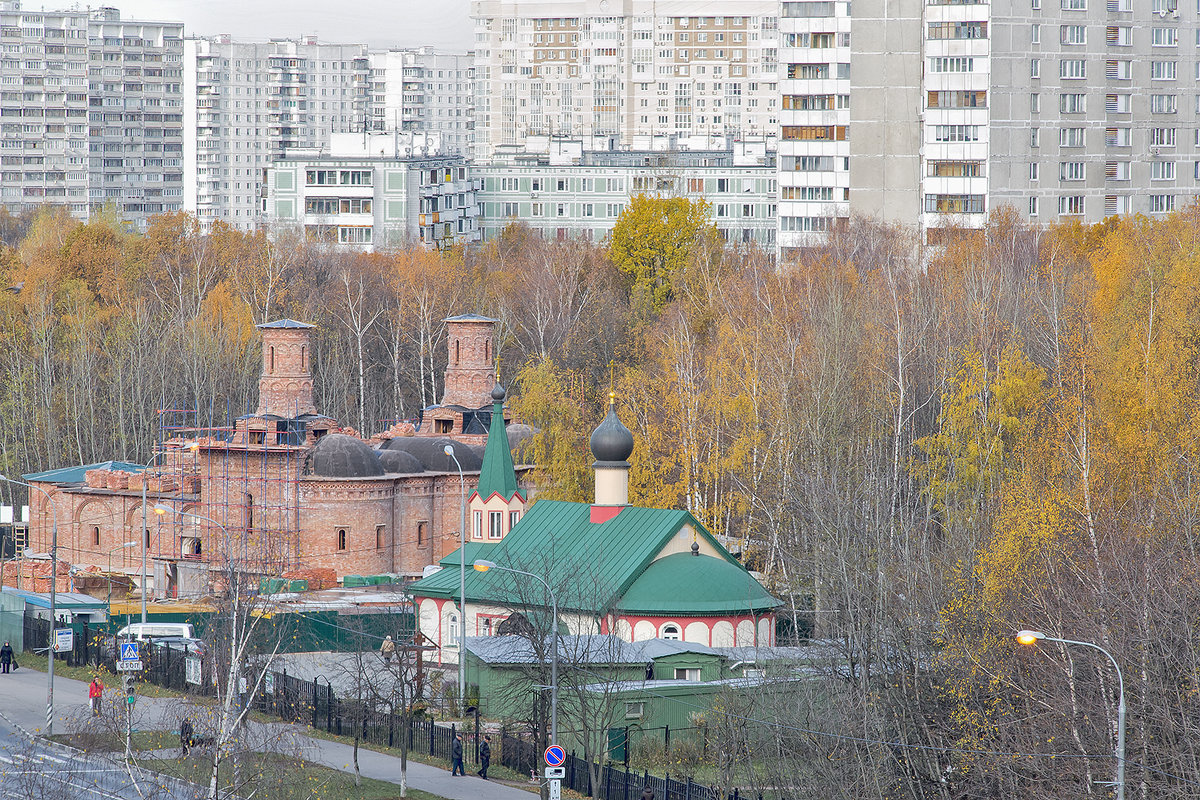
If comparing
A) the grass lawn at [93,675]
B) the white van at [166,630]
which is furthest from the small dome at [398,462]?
the grass lawn at [93,675]

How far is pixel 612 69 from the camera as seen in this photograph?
7726 inches

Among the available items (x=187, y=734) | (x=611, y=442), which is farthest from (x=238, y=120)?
(x=187, y=734)

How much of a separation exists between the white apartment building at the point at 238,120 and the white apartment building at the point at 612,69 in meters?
21.5

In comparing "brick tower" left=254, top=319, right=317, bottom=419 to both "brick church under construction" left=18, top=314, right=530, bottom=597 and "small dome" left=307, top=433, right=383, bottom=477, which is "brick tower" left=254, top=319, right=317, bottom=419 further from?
"small dome" left=307, top=433, right=383, bottom=477

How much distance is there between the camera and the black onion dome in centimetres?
4781

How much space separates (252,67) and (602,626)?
466ft

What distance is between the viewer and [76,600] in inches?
2136

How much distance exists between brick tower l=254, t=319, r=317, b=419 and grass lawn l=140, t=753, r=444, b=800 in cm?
2920

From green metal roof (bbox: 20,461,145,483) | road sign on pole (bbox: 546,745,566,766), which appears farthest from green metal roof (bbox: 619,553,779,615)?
green metal roof (bbox: 20,461,145,483)

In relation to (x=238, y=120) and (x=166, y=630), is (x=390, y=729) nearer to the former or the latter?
(x=166, y=630)

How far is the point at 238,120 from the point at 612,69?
41.7m

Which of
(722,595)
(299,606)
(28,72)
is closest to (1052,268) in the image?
(722,595)

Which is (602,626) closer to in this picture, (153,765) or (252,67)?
(153,765)

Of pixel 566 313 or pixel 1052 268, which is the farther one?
pixel 566 313
